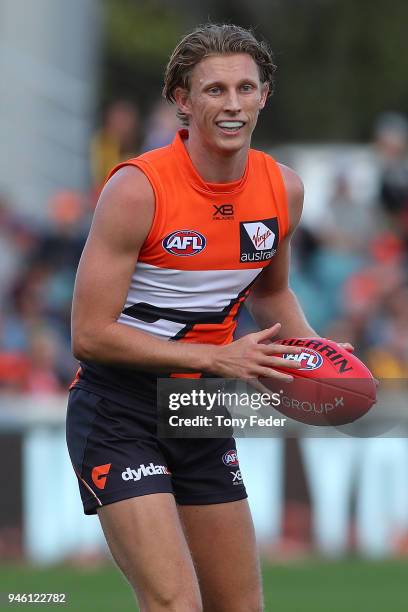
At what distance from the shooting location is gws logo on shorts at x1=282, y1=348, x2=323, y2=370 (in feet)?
16.3

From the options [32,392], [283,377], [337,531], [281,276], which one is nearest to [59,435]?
[32,392]

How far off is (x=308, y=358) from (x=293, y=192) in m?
0.68

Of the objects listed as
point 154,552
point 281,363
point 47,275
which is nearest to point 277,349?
point 281,363

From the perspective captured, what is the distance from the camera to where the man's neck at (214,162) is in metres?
5.09

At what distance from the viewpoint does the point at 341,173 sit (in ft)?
44.4

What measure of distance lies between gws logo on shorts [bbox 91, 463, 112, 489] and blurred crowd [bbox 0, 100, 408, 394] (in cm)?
554

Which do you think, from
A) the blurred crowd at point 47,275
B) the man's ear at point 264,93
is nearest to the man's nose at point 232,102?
the man's ear at point 264,93

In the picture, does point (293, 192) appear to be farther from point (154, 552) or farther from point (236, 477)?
point (154, 552)

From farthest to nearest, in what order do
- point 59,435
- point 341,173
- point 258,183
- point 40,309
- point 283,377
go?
point 341,173
point 40,309
point 59,435
point 258,183
point 283,377

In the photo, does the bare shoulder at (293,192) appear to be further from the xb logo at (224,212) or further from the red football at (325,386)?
the red football at (325,386)

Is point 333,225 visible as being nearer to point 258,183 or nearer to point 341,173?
point 341,173

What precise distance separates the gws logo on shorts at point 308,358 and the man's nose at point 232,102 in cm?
A: 89

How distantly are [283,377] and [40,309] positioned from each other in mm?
6423

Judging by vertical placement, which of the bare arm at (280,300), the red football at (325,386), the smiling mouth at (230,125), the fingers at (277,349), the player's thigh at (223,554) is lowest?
the player's thigh at (223,554)
